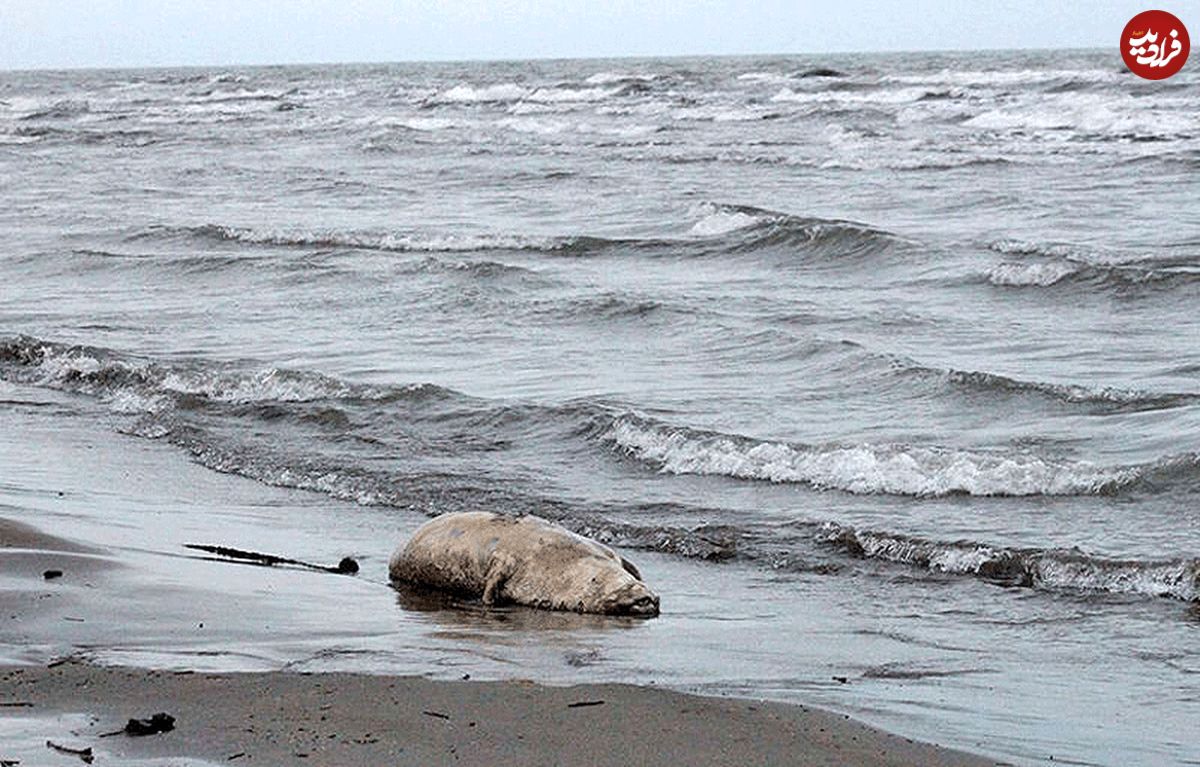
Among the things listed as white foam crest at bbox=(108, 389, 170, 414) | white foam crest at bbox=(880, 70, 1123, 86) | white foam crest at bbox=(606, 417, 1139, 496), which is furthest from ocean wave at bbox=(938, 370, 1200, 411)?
white foam crest at bbox=(880, 70, 1123, 86)

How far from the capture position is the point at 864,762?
14.7 feet

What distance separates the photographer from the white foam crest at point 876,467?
8.94m

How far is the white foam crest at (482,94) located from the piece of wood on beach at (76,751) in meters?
54.2

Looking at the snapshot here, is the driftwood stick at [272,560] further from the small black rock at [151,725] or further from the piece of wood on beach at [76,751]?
the piece of wood on beach at [76,751]

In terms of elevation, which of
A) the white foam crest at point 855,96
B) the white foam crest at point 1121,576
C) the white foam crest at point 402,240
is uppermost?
the white foam crest at point 855,96

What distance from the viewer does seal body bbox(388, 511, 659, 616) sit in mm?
6645

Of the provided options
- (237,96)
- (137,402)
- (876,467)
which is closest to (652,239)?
(137,402)

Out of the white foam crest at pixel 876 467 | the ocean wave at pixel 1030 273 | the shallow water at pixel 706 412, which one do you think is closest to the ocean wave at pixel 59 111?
the shallow water at pixel 706 412

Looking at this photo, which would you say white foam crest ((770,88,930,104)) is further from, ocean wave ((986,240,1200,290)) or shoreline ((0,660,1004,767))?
shoreline ((0,660,1004,767))

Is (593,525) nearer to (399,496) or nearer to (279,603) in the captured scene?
(399,496)

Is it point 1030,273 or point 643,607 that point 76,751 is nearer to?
point 643,607

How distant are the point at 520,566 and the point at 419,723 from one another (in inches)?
84.4

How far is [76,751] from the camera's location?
4336 mm

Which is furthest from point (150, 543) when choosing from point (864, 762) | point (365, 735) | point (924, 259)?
point (924, 259)
